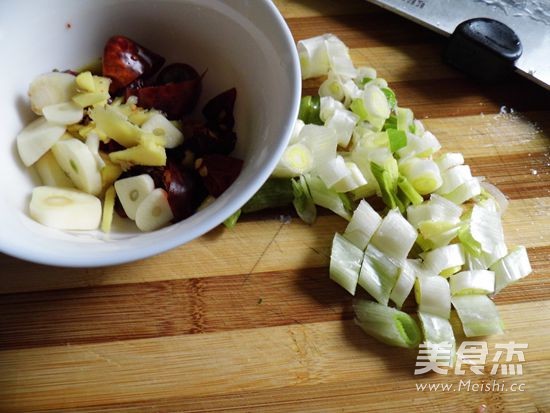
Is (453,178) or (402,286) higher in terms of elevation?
(453,178)

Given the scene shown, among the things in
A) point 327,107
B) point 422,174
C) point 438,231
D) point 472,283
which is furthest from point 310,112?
point 472,283

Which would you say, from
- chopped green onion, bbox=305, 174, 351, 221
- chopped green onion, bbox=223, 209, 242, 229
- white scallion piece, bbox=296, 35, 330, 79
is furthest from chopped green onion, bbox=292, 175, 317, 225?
white scallion piece, bbox=296, 35, 330, 79

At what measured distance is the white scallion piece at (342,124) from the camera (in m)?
1.21

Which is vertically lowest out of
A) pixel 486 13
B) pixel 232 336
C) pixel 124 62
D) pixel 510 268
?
pixel 232 336

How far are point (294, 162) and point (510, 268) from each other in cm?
46

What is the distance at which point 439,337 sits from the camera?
1.01 metres

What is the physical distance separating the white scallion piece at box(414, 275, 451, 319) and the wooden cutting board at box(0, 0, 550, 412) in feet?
0.30

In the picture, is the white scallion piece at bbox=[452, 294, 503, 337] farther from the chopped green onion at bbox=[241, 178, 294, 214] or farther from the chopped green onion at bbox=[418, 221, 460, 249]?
the chopped green onion at bbox=[241, 178, 294, 214]

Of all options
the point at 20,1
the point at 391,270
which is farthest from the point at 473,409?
the point at 20,1

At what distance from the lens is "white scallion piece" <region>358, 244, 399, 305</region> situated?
1050 millimetres

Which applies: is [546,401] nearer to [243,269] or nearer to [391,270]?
[391,270]

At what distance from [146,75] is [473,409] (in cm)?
88

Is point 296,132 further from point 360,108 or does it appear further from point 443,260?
point 443,260

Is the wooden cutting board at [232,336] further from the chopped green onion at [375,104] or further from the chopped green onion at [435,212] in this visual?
the chopped green onion at [375,104]
